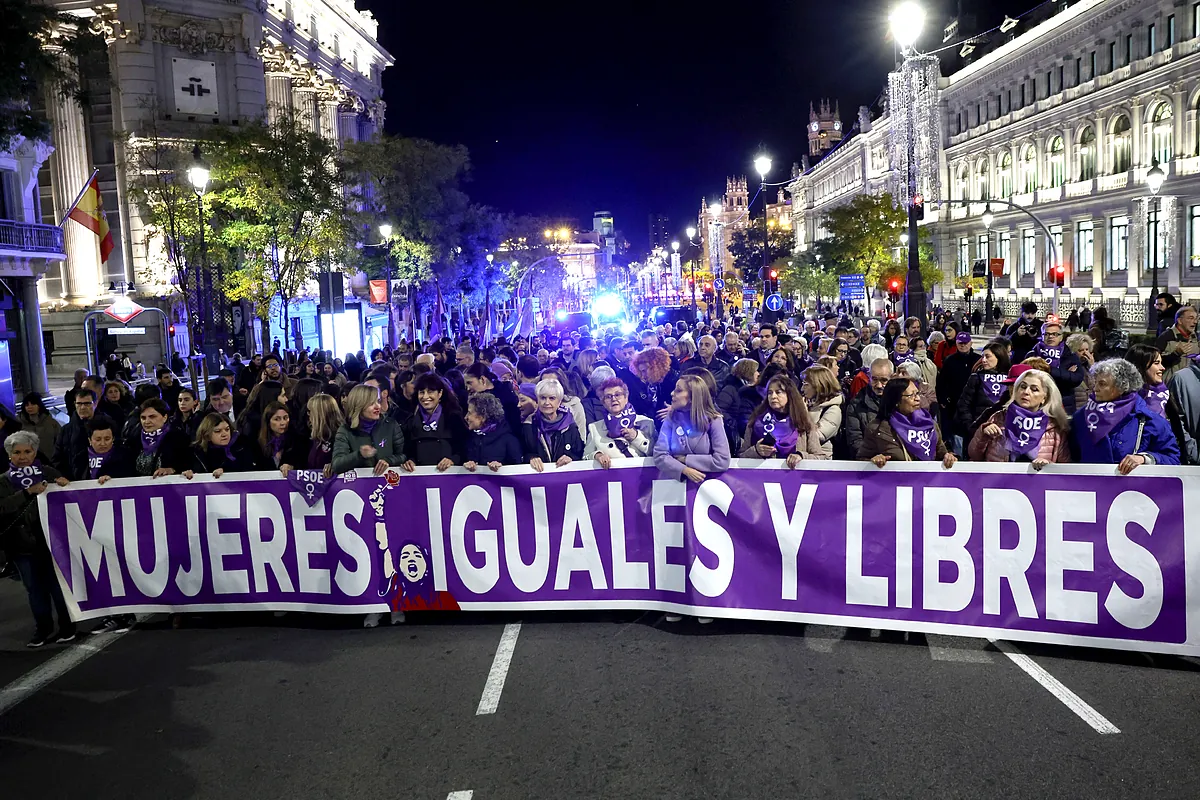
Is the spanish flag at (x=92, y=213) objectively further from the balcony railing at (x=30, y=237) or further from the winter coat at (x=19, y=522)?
the winter coat at (x=19, y=522)

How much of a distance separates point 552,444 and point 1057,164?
186 ft

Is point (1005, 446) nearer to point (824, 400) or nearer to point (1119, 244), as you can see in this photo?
point (824, 400)

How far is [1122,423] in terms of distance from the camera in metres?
6.56

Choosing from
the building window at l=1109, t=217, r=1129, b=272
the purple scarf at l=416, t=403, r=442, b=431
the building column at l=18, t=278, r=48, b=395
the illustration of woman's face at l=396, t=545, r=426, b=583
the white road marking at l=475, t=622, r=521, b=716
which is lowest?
the white road marking at l=475, t=622, r=521, b=716

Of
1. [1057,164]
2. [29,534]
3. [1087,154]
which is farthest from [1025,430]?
[1057,164]

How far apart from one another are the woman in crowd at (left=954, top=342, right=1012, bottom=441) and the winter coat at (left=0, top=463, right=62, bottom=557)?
851 centimetres

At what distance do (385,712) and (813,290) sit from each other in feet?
214

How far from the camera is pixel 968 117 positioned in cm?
6806

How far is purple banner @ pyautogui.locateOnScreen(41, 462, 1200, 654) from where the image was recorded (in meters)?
6.31

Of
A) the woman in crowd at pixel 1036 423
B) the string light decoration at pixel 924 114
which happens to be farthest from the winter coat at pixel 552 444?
the string light decoration at pixel 924 114

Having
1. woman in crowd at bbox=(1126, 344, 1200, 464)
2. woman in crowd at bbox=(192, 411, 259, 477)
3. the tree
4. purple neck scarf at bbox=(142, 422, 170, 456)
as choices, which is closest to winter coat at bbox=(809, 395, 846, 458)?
woman in crowd at bbox=(1126, 344, 1200, 464)

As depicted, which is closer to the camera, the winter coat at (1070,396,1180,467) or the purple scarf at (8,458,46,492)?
the winter coat at (1070,396,1180,467)

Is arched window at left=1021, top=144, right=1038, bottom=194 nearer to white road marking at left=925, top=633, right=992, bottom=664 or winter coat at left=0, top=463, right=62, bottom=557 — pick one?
white road marking at left=925, top=633, right=992, bottom=664

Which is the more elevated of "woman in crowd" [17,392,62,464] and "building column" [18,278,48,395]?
"building column" [18,278,48,395]
